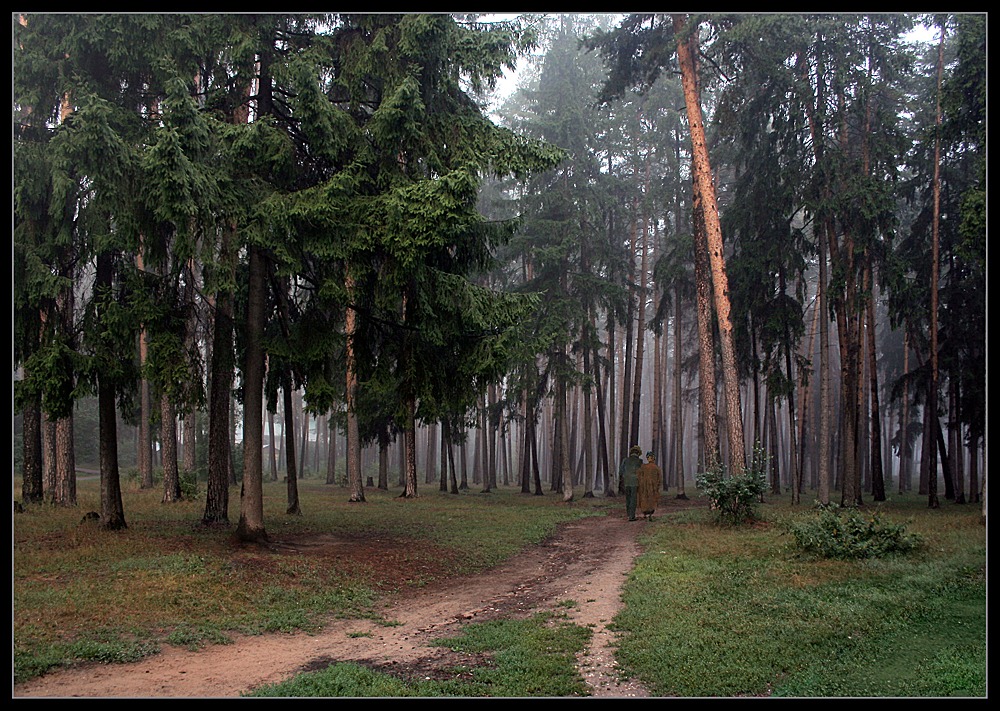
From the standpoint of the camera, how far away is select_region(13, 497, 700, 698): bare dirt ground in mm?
6250

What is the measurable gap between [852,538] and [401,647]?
693 cm

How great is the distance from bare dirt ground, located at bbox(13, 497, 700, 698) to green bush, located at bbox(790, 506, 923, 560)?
286 centimetres

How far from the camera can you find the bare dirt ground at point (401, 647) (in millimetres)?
6250

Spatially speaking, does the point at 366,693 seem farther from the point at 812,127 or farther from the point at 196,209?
the point at 812,127

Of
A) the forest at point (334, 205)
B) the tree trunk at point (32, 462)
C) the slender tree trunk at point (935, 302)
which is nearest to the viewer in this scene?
the forest at point (334, 205)

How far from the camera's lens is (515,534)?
54.4ft

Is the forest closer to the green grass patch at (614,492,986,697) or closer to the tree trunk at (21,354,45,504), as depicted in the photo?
the tree trunk at (21,354,45,504)

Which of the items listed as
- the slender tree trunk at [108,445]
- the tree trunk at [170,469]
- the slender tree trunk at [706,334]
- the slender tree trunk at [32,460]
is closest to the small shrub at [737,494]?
the slender tree trunk at [706,334]

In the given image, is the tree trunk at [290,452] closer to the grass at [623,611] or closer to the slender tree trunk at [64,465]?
the grass at [623,611]

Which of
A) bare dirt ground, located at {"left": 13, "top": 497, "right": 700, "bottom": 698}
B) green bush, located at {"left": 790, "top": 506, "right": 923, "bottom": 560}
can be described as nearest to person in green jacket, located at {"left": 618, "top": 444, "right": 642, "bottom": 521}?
bare dirt ground, located at {"left": 13, "top": 497, "right": 700, "bottom": 698}

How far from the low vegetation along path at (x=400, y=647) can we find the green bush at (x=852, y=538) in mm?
2834

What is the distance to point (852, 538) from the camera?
10.9 metres

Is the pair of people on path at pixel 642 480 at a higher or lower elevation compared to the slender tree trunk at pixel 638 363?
lower

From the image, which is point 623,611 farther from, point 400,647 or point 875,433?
point 875,433
